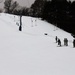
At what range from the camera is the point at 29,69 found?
12492mm

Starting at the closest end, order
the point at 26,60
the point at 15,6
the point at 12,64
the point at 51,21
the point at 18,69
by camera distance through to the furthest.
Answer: the point at 18,69
the point at 12,64
the point at 26,60
the point at 51,21
the point at 15,6

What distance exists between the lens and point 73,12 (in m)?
67.2

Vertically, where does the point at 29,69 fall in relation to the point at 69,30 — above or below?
above

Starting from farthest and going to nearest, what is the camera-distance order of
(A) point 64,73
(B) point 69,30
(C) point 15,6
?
(C) point 15,6 < (B) point 69,30 < (A) point 64,73

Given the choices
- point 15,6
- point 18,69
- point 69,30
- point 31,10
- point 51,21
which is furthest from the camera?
point 15,6

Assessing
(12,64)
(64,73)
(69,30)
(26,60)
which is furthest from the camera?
(69,30)

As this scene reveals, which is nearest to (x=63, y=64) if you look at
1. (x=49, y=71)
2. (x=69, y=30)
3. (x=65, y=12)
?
(x=49, y=71)

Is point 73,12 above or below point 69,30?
above

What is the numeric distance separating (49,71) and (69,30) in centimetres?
5188

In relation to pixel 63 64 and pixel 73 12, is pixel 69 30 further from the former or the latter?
pixel 63 64

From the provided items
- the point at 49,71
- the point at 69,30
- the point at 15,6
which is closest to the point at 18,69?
the point at 49,71

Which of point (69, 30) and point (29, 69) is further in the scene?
point (69, 30)

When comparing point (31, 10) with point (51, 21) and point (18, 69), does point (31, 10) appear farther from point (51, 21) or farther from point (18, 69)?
point (18, 69)

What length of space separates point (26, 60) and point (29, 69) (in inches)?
102
